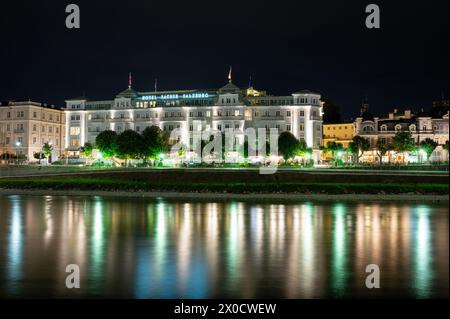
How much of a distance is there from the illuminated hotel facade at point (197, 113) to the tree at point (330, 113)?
81.0 ft

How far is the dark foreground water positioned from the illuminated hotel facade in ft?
234

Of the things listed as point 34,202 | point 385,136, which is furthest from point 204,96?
point 34,202

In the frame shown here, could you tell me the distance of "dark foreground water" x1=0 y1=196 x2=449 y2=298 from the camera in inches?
468

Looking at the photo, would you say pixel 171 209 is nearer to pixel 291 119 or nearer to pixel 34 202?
pixel 34 202

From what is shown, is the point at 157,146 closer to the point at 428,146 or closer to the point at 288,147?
the point at 288,147

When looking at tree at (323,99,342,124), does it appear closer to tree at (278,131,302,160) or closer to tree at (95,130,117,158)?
tree at (278,131,302,160)

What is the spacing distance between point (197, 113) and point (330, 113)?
42.5 meters

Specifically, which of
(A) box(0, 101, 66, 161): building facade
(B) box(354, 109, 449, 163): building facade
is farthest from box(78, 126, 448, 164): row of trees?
(A) box(0, 101, 66, 161): building facade

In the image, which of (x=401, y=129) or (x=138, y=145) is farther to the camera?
(x=401, y=129)

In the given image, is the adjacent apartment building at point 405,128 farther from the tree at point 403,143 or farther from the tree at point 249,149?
the tree at point 249,149

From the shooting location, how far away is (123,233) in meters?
20.2

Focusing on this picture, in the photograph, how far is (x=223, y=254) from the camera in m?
16.0

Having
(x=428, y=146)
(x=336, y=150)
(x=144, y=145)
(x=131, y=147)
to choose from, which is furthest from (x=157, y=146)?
(x=428, y=146)

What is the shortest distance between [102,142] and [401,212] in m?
66.6
